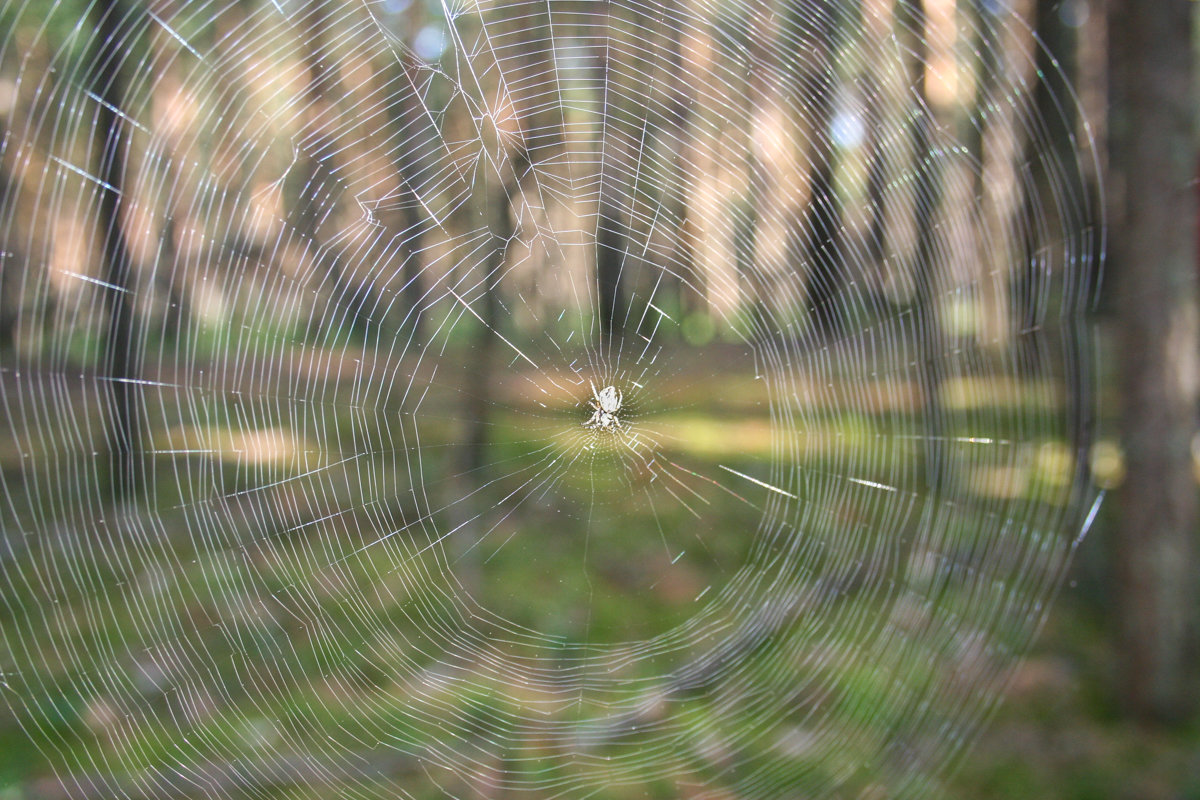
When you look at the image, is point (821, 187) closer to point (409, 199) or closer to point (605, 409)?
point (605, 409)

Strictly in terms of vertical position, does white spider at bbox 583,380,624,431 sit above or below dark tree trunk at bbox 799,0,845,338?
below

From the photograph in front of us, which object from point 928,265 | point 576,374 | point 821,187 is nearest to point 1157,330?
point 928,265

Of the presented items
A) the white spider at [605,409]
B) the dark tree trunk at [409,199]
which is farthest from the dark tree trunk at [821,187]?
the dark tree trunk at [409,199]

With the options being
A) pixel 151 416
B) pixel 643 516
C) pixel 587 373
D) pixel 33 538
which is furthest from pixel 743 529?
pixel 151 416

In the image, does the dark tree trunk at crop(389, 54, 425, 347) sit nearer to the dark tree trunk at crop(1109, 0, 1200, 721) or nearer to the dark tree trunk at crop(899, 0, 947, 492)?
the dark tree trunk at crop(899, 0, 947, 492)

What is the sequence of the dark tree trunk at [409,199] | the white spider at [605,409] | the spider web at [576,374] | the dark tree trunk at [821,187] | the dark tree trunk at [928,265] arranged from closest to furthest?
the dark tree trunk at [928,265] → the spider web at [576,374] → the dark tree trunk at [821,187] → the white spider at [605,409] → the dark tree trunk at [409,199]

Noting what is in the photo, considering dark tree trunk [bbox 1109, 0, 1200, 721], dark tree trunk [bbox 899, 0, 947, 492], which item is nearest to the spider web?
dark tree trunk [bbox 899, 0, 947, 492]

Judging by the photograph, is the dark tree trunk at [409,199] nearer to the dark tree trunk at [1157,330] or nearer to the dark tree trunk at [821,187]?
the dark tree trunk at [821,187]
